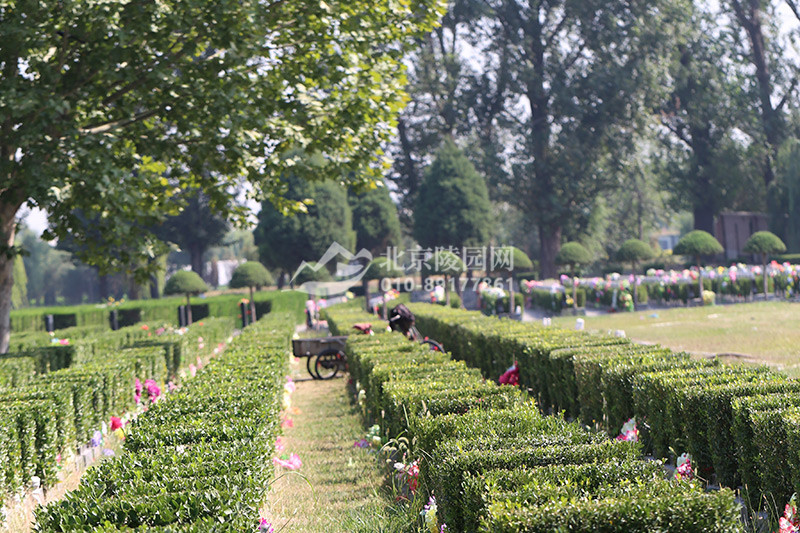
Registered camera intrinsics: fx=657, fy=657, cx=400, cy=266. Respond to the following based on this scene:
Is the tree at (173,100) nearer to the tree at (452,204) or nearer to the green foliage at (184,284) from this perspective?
the green foliage at (184,284)

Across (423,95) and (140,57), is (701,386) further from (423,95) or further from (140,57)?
(423,95)

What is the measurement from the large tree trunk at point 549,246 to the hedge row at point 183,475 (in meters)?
31.6

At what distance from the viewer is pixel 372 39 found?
34.3ft

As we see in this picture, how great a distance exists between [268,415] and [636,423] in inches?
122

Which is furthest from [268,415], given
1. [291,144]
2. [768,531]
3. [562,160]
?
[562,160]

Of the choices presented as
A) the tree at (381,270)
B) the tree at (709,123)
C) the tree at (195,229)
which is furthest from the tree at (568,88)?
the tree at (195,229)

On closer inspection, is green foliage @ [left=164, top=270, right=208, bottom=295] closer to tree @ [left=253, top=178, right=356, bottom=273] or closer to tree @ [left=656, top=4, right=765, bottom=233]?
tree @ [left=253, top=178, right=356, bottom=273]

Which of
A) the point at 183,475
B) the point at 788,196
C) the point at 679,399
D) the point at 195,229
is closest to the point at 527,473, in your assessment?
the point at 183,475

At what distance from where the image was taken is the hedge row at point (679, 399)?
4020 mm

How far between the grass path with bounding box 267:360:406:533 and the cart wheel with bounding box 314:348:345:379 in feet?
9.72

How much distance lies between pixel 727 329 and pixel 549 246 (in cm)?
2163

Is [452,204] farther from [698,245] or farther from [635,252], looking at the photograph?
[698,245]

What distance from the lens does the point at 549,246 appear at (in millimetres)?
35938

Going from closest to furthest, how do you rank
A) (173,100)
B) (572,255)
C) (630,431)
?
(630,431) < (173,100) < (572,255)
